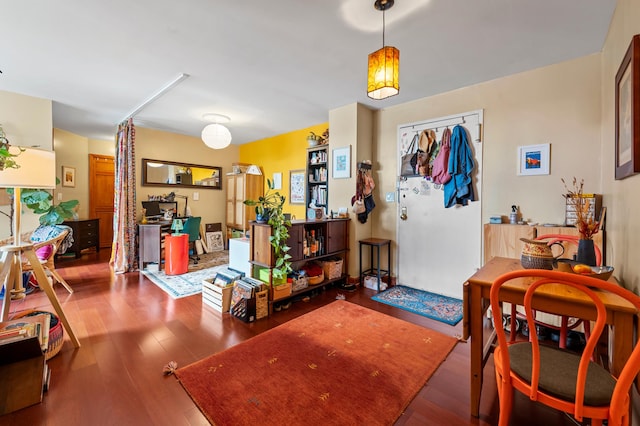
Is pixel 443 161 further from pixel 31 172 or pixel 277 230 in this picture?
pixel 31 172

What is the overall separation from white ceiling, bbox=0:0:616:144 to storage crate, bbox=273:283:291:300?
7.48 feet

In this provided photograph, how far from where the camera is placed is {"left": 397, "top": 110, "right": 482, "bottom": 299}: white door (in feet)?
10.2

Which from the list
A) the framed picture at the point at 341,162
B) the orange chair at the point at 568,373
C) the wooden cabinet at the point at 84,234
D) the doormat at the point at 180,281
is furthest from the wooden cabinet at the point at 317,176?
the wooden cabinet at the point at 84,234

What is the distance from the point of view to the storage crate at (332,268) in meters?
3.46

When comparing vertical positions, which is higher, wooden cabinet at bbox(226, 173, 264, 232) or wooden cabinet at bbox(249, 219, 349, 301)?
wooden cabinet at bbox(226, 173, 264, 232)

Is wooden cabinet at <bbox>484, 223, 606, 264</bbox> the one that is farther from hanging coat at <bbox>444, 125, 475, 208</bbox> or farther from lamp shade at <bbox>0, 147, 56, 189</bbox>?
lamp shade at <bbox>0, 147, 56, 189</bbox>

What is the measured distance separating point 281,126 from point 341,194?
1.93 m

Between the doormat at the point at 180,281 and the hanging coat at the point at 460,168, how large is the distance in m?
3.37

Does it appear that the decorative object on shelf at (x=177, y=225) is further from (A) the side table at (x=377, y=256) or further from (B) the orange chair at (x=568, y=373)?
(B) the orange chair at (x=568, y=373)

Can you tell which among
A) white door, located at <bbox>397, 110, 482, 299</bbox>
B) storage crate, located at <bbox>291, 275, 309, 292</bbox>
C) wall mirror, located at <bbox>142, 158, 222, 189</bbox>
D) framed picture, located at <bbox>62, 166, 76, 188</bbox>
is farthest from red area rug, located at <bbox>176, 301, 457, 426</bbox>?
framed picture, located at <bbox>62, 166, 76, 188</bbox>

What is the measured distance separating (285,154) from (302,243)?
275 cm

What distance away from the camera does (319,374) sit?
70.9 inches

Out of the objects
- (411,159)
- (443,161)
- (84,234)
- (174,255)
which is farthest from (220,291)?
(84,234)

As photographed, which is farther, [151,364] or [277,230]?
[277,230]
